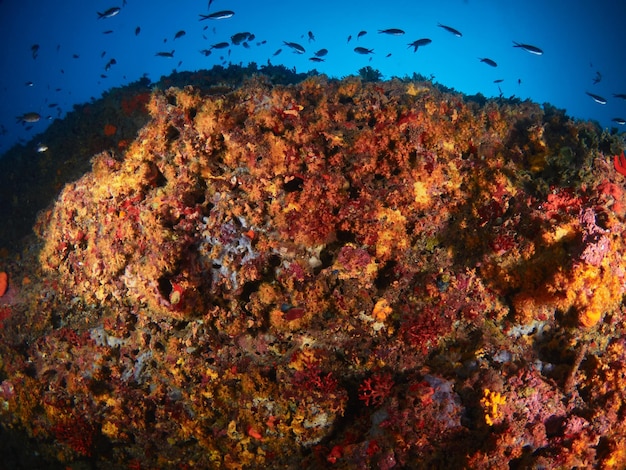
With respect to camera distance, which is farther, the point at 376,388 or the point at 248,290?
the point at 248,290

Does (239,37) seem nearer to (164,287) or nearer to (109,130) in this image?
(109,130)

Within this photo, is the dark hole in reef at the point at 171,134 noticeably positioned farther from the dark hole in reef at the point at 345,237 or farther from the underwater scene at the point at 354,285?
the dark hole in reef at the point at 345,237

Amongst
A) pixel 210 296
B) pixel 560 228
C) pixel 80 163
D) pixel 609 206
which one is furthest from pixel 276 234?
pixel 80 163

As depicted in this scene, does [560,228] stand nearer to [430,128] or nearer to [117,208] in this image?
[430,128]

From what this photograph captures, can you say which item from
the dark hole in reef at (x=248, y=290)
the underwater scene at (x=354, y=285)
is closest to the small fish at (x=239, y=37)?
the underwater scene at (x=354, y=285)

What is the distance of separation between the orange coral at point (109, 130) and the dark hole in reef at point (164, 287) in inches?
366

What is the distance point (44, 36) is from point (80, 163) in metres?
105

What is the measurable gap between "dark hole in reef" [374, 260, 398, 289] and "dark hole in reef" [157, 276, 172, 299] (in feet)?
10.4

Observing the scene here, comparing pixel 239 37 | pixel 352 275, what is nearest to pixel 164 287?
pixel 352 275

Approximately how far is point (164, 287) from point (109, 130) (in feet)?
31.1

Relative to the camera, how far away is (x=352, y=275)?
5223 millimetres

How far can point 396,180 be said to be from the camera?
5289mm

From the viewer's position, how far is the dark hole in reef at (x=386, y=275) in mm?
5336

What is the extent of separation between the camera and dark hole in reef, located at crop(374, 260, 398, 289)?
534cm
